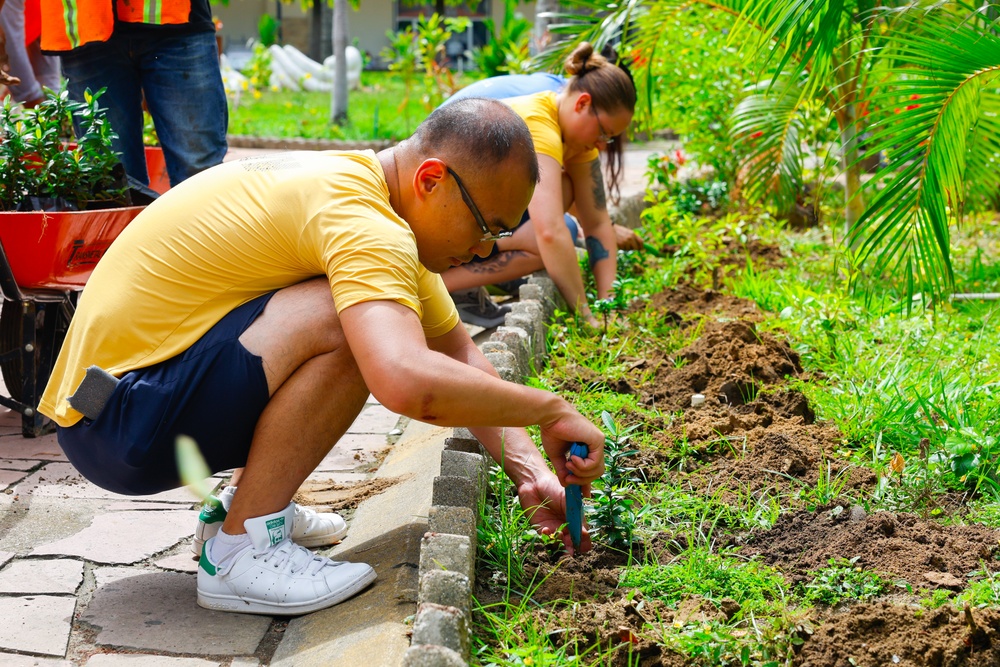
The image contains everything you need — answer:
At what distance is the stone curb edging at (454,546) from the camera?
1.89m

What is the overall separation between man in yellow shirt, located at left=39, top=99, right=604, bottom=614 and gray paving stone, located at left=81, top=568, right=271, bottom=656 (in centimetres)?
6

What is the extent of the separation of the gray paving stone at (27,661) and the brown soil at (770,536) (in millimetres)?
944

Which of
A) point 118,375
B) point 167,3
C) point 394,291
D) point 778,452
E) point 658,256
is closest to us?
point 394,291

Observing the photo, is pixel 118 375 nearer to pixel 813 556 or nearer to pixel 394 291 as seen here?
pixel 394 291

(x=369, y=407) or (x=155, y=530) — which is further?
(x=369, y=407)

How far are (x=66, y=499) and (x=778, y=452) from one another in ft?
7.15

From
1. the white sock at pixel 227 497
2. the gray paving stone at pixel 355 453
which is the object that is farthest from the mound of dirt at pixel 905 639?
the gray paving stone at pixel 355 453

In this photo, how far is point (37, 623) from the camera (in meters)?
2.43

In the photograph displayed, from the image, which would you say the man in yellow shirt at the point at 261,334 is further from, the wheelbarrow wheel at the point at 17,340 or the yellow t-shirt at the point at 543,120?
the yellow t-shirt at the point at 543,120

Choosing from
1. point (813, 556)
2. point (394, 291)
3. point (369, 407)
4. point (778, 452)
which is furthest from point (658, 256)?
point (394, 291)

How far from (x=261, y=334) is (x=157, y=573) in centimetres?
82

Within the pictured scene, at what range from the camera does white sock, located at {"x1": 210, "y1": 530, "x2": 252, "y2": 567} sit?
2504 mm

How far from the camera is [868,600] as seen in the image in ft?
7.28

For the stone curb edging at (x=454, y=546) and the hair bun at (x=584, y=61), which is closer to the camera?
the stone curb edging at (x=454, y=546)
